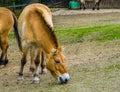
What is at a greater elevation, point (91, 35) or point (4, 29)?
point (4, 29)

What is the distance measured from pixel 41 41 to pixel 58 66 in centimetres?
65

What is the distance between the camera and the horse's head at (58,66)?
7217 millimetres

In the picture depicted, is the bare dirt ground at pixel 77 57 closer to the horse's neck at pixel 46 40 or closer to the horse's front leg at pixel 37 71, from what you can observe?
the horse's front leg at pixel 37 71

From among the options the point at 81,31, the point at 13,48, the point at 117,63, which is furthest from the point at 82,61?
the point at 81,31

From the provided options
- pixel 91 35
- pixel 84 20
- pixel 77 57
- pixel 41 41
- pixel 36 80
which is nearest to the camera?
pixel 41 41

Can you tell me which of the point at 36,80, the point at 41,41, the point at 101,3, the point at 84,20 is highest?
the point at 41,41

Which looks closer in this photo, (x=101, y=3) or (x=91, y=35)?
(x=91, y=35)

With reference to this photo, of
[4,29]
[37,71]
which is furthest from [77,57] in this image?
[37,71]

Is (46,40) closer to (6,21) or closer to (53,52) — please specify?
(53,52)

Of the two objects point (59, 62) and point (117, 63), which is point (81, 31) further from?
point (59, 62)

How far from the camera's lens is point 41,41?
7598 millimetres

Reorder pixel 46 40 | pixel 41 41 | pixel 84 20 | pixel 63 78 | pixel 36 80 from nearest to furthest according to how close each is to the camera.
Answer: pixel 63 78 < pixel 46 40 < pixel 41 41 < pixel 36 80 < pixel 84 20

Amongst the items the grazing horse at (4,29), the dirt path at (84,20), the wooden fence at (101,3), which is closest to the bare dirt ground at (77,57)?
the grazing horse at (4,29)

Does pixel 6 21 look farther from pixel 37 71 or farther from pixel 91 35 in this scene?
pixel 91 35
